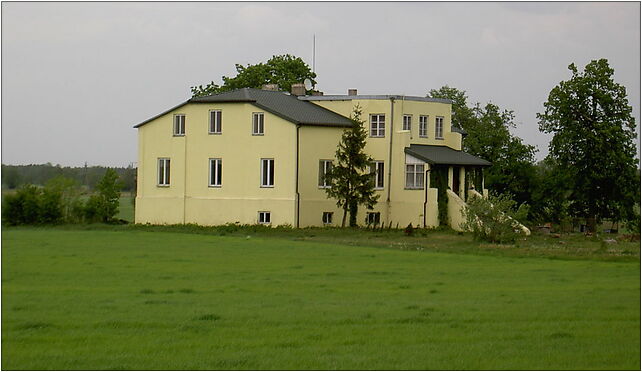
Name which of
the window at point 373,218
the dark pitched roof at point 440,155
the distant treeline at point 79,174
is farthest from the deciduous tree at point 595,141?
the distant treeline at point 79,174

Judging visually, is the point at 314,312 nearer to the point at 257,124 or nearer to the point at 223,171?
the point at 257,124

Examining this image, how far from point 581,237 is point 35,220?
86.1 feet

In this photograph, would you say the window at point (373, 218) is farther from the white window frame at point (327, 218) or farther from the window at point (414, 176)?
the window at point (414, 176)

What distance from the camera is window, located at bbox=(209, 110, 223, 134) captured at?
56.2 m

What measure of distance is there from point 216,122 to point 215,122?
0.06 metres

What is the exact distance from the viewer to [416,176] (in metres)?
56.1

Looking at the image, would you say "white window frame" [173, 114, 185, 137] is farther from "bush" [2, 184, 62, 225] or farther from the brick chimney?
the brick chimney

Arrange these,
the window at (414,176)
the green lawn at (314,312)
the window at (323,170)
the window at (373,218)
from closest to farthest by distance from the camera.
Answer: the green lawn at (314,312)
the window at (323,170)
the window at (414,176)
the window at (373,218)

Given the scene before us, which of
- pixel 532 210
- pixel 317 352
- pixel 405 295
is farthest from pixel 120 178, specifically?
pixel 317 352

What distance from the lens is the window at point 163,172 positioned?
5753 centimetres

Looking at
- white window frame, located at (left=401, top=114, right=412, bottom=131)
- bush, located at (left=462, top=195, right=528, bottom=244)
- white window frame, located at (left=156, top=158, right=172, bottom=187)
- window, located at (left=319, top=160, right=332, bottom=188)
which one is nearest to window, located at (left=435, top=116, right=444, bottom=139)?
white window frame, located at (left=401, top=114, right=412, bottom=131)

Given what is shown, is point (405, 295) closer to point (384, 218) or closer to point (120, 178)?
point (384, 218)

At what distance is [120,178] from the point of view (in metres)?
60.4

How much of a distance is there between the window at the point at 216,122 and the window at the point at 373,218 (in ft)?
28.9
